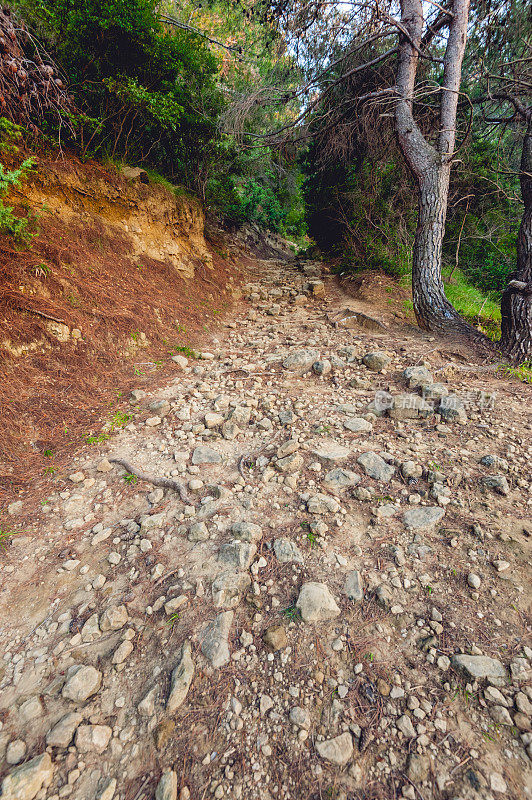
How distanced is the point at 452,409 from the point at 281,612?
256 centimetres

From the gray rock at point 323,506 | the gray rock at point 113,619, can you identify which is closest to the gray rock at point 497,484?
the gray rock at point 323,506

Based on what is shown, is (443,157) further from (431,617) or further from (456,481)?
(431,617)

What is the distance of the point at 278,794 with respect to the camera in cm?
127

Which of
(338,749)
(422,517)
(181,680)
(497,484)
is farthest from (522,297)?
(181,680)

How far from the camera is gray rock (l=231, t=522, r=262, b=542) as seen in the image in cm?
226

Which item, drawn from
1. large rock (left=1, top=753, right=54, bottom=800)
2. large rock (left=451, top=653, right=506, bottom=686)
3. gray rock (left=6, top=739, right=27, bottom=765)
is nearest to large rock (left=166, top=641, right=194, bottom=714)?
large rock (left=1, top=753, right=54, bottom=800)

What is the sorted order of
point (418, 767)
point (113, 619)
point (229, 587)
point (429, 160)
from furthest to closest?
point (429, 160)
point (229, 587)
point (113, 619)
point (418, 767)

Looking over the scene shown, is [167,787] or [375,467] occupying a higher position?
[375,467]

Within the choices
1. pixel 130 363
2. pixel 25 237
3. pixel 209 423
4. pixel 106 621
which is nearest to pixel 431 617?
pixel 106 621

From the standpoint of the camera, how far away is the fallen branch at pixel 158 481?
265 centimetres

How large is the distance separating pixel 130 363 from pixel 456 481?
3.97m

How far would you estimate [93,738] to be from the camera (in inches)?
56.5

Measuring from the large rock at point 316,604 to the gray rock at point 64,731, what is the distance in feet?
3.71

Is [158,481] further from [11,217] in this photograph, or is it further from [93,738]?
[11,217]
